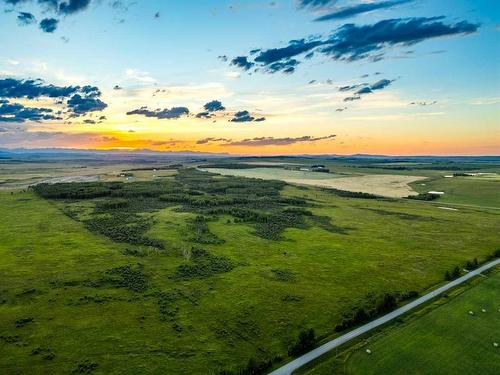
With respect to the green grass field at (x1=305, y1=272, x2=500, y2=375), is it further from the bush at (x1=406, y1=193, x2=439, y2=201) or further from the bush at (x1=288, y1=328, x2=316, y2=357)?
the bush at (x1=406, y1=193, x2=439, y2=201)

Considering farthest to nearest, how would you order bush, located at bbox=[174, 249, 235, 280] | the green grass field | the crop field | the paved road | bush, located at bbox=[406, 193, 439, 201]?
→ 1. bush, located at bbox=[406, 193, 439, 201]
2. bush, located at bbox=[174, 249, 235, 280]
3. the crop field
4. the paved road
5. the green grass field

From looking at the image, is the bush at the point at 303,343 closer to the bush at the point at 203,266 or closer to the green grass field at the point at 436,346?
the green grass field at the point at 436,346

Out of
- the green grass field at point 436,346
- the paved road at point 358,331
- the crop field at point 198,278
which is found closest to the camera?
the green grass field at point 436,346

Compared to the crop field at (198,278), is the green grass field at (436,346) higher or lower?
lower

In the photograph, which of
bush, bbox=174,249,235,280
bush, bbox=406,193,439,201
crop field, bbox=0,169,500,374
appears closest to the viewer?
crop field, bbox=0,169,500,374

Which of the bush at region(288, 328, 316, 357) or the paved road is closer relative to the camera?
the paved road

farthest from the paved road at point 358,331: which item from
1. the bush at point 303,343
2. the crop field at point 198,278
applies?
the crop field at point 198,278

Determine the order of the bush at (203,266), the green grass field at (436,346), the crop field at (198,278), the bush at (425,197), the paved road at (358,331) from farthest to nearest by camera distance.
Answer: the bush at (425,197)
the bush at (203,266)
the crop field at (198,278)
the paved road at (358,331)
the green grass field at (436,346)

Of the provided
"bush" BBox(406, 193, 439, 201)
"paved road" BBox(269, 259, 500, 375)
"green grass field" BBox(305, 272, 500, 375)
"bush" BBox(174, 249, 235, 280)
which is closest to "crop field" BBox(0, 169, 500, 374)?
"bush" BBox(174, 249, 235, 280)

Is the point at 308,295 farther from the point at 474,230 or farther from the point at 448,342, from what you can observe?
the point at 474,230
